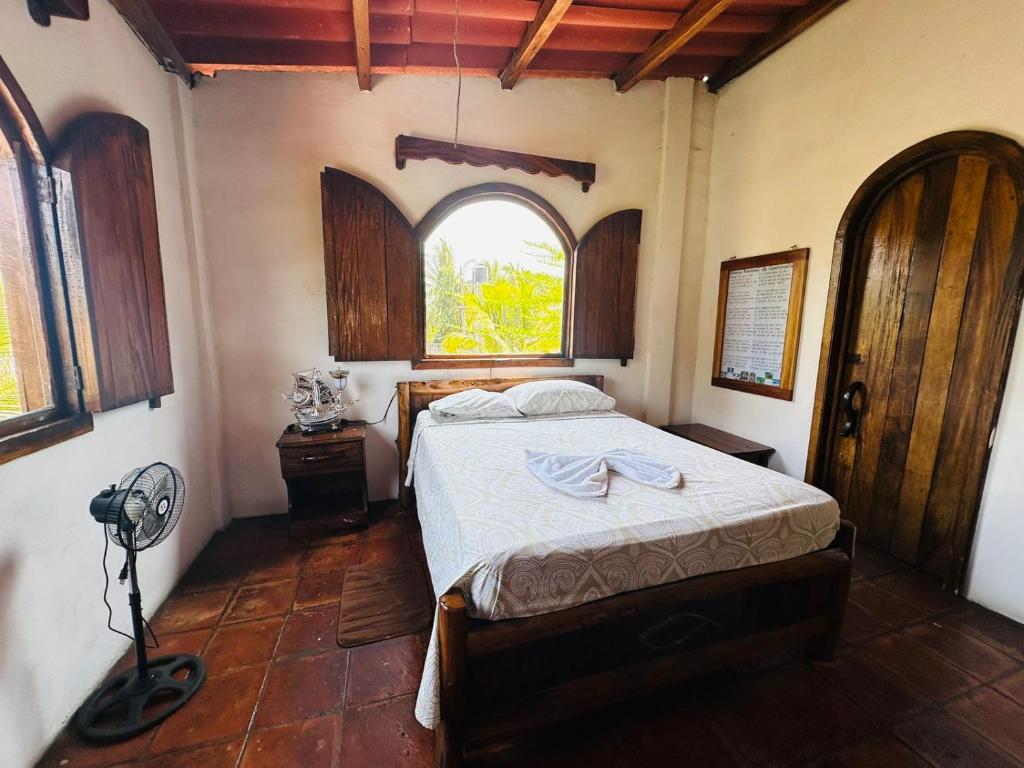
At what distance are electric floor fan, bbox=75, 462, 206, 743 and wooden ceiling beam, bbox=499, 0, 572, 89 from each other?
2.68 meters

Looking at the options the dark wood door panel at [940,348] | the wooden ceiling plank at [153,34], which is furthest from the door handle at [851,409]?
the wooden ceiling plank at [153,34]

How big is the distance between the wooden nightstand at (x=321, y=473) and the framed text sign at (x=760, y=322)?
2.71 meters

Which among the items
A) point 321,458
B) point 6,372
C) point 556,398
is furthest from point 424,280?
point 6,372

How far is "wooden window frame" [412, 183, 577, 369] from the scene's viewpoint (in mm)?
2773

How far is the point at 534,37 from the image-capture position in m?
2.26

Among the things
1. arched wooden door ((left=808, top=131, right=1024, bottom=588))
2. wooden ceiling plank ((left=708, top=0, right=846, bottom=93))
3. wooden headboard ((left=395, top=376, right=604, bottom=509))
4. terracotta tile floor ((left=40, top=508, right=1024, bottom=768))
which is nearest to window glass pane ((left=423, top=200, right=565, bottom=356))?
wooden headboard ((left=395, top=376, right=604, bottom=509))

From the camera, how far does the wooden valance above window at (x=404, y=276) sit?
103 inches

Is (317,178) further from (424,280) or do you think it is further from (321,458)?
(321,458)

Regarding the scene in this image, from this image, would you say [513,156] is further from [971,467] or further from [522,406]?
[971,467]

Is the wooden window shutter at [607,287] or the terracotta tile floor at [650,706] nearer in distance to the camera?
the terracotta tile floor at [650,706]

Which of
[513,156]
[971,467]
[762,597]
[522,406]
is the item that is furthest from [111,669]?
[971,467]

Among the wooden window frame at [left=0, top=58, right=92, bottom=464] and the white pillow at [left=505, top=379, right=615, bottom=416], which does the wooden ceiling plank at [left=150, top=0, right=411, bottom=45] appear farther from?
the white pillow at [left=505, top=379, right=615, bottom=416]

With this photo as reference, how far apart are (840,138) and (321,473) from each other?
11.8ft

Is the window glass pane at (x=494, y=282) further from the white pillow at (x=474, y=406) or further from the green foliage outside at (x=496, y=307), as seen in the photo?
the white pillow at (x=474, y=406)
